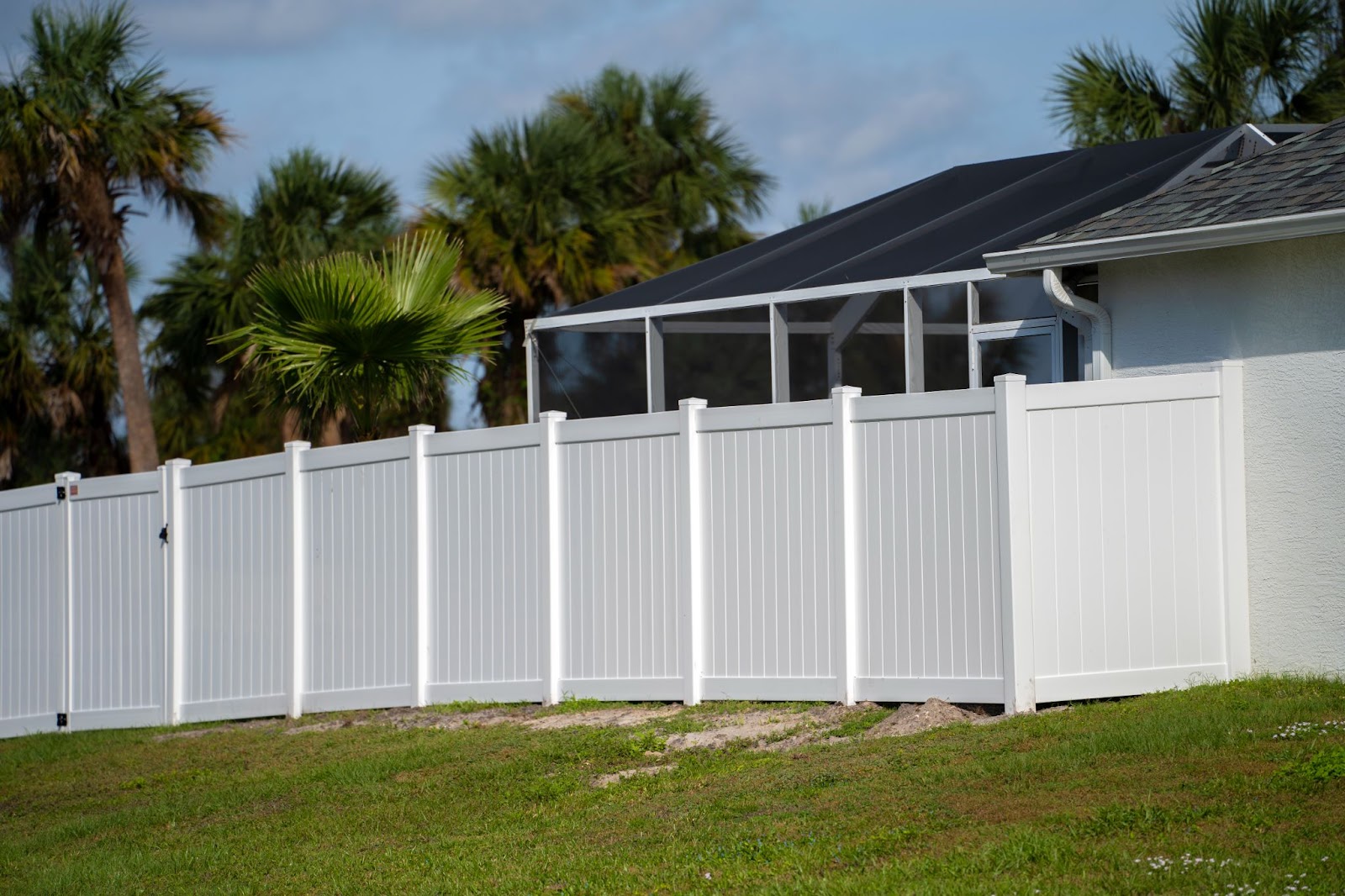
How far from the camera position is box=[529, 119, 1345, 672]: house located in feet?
31.1

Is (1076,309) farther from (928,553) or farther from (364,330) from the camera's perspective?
(364,330)

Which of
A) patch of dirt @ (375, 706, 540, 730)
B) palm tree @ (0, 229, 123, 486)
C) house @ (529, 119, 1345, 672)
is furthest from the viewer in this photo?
palm tree @ (0, 229, 123, 486)

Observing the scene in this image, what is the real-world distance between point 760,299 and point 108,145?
1155 cm

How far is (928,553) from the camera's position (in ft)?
31.4

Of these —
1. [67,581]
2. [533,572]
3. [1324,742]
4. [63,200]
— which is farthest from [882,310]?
[63,200]

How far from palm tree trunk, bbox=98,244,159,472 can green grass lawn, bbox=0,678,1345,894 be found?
11.6 m

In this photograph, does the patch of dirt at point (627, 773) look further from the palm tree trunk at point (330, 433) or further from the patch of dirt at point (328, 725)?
the palm tree trunk at point (330, 433)

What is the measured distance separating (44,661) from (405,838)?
8004 millimetres

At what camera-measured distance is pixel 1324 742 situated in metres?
7.43

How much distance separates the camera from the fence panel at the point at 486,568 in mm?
11312

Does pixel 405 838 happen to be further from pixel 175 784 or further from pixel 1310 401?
pixel 1310 401

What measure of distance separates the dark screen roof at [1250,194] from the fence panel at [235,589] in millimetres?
6428

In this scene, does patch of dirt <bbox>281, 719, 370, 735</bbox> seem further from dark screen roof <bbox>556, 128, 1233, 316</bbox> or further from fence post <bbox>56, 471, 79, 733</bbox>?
dark screen roof <bbox>556, 128, 1233, 316</bbox>

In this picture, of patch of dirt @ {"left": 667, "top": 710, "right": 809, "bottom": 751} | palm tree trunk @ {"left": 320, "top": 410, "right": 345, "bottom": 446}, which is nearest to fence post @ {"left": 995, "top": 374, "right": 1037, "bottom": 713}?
patch of dirt @ {"left": 667, "top": 710, "right": 809, "bottom": 751}
